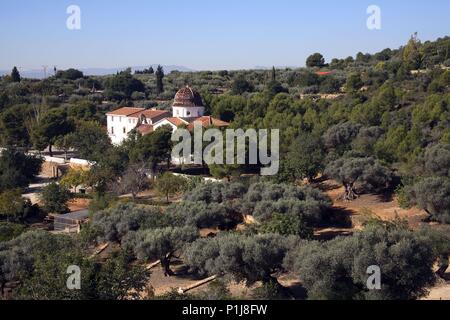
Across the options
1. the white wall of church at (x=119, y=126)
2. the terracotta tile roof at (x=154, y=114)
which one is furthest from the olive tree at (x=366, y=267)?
the white wall of church at (x=119, y=126)

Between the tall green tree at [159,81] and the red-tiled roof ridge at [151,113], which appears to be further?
the tall green tree at [159,81]

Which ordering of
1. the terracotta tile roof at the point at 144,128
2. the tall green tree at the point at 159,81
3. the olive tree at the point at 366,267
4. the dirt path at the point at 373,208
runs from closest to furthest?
the olive tree at the point at 366,267
the dirt path at the point at 373,208
the terracotta tile roof at the point at 144,128
the tall green tree at the point at 159,81

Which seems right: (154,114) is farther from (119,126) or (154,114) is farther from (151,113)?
(119,126)

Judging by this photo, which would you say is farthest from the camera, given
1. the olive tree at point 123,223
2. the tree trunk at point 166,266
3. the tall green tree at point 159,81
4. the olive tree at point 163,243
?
the tall green tree at point 159,81

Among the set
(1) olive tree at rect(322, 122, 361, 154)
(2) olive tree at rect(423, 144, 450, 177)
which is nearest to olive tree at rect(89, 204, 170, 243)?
(2) olive tree at rect(423, 144, 450, 177)

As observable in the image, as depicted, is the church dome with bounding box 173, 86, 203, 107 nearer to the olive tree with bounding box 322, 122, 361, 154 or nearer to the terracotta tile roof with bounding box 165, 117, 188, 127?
the terracotta tile roof with bounding box 165, 117, 188, 127

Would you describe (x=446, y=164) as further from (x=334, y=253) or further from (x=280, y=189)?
(x=334, y=253)

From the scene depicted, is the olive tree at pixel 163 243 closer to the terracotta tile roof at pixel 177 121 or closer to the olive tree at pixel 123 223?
the olive tree at pixel 123 223

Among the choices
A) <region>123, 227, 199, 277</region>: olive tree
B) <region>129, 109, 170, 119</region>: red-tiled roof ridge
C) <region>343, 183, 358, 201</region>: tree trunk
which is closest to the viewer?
<region>123, 227, 199, 277</region>: olive tree
